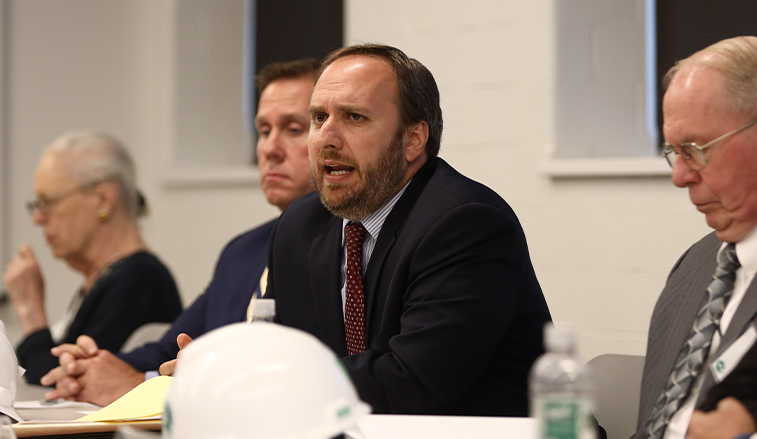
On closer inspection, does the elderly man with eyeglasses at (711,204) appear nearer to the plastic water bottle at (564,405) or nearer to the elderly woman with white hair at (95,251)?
the plastic water bottle at (564,405)

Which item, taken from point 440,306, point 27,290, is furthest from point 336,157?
point 27,290

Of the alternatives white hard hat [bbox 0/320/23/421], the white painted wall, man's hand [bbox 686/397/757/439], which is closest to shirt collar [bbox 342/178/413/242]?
white hard hat [bbox 0/320/23/421]

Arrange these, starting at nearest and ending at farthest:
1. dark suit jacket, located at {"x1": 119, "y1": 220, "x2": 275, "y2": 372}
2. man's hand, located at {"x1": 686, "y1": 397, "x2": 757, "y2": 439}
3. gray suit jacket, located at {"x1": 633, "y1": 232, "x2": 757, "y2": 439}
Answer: man's hand, located at {"x1": 686, "y1": 397, "x2": 757, "y2": 439} → gray suit jacket, located at {"x1": 633, "y1": 232, "x2": 757, "y2": 439} → dark suit jacket, located at {"x1": 119, "y1": 220, "x2": 275, "y2": 372}

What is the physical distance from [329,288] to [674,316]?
2.51ft

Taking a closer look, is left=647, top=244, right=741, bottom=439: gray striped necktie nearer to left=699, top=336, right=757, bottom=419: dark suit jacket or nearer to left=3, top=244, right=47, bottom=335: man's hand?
left=699, top=336, right=757, bottom=419: dark suit jacket

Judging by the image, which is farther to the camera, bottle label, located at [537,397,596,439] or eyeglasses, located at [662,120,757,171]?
eyeglasses, located at [662,120,757,171]

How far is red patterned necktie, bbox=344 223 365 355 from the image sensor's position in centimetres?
206

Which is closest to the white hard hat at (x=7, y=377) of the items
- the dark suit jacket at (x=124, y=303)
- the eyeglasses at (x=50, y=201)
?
the dark suit jacket at (x=124, y=303)

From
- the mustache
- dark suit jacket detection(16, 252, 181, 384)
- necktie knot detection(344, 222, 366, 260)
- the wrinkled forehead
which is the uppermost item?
the wrinkled forehead

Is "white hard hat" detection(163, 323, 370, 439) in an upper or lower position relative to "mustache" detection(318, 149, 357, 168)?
lower

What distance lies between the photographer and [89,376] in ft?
8.03

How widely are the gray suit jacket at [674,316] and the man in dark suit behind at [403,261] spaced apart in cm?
26

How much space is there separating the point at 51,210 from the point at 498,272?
7.57 feet

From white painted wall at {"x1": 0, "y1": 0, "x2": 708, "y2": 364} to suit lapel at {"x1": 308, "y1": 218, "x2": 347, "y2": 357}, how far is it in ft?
4.81
